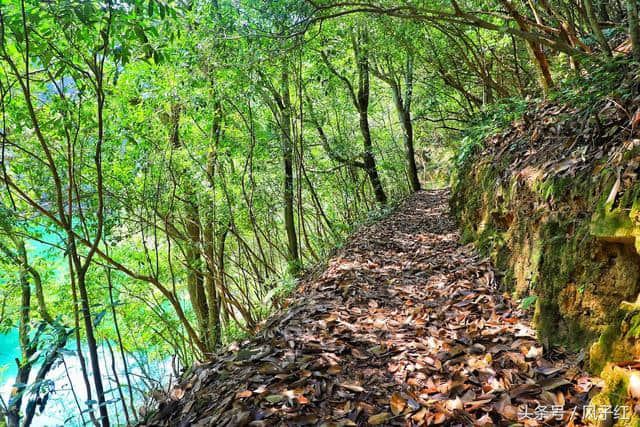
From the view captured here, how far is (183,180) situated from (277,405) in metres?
5.31

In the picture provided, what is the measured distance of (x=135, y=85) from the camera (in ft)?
18.7

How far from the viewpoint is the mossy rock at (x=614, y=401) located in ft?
5.07

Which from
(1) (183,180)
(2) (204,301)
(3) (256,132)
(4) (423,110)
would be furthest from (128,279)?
(4) (423,110)

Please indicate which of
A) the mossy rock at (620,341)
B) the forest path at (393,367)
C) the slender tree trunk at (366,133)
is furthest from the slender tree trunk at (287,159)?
the mossy rock at (620,341)

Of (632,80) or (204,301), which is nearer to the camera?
(632,80)

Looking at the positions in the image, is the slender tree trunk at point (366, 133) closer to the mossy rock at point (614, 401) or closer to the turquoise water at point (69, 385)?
the turquoise water at point (69, 385)

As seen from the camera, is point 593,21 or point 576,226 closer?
point 576,226

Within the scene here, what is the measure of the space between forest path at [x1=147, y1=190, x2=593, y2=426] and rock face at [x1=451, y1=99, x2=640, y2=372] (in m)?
0.22

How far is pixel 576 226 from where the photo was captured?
2564 millimetres

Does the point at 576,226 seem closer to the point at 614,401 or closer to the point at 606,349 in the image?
the point at 606,349

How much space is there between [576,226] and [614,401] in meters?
1.26

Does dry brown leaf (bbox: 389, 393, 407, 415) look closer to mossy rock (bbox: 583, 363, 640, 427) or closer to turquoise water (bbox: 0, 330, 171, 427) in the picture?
mossy rock (bbox: 583, 363, 640, 427)

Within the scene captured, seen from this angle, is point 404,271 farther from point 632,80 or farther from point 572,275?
point 632,80

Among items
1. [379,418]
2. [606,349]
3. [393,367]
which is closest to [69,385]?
[393,367]
